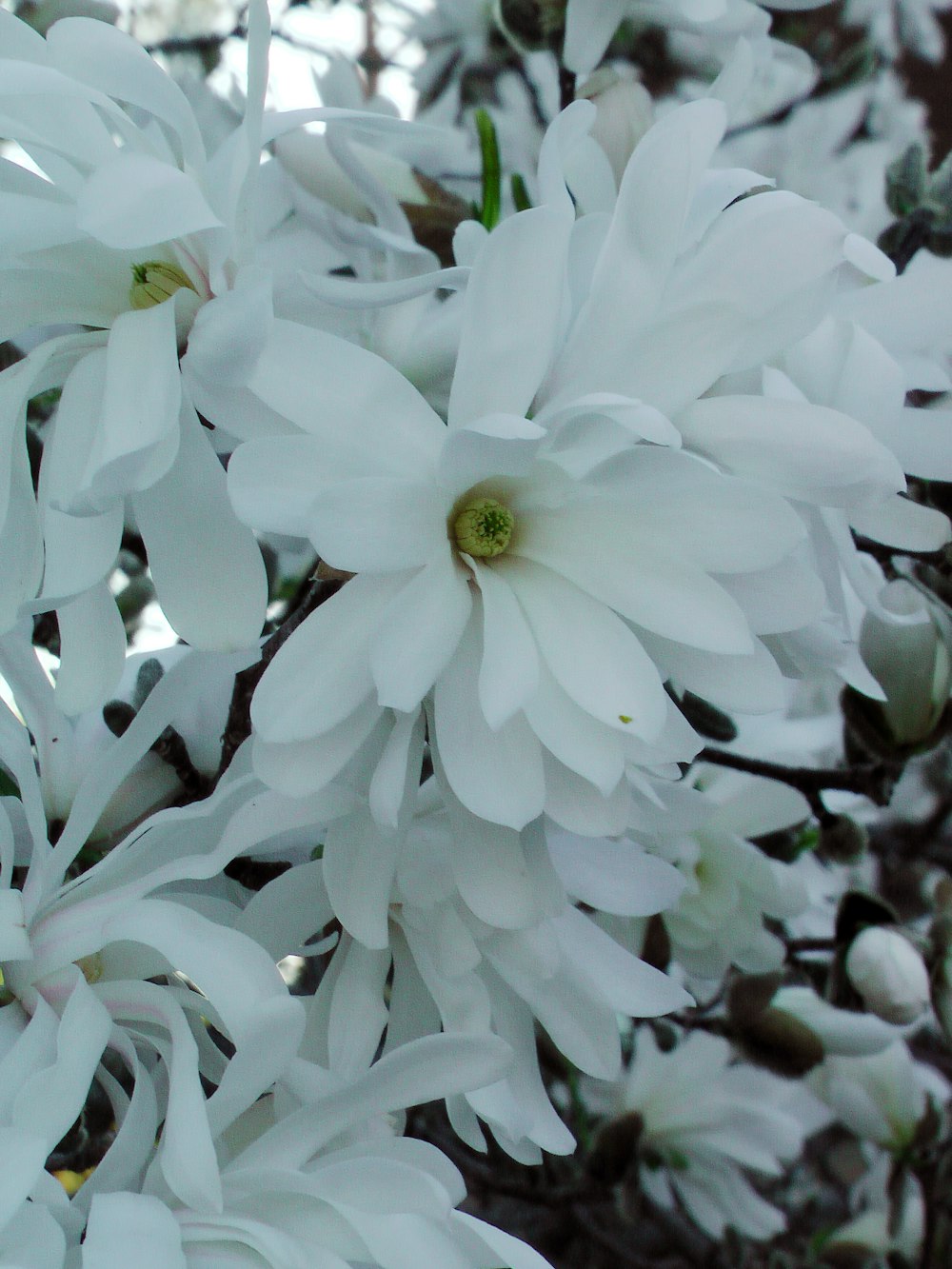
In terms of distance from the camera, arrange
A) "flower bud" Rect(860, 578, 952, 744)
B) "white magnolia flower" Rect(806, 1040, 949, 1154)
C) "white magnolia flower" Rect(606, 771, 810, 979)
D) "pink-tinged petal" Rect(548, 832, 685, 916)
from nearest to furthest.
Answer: "pink-tinged petal" Rect(548, 832, 685, 916)
"flower bud" Rect(860, 578, 952, 744)
"white magnolia flower" Rect(606, 771, 810, 979)
"white magnolia flower" Rect(806, 1040, 949, 1154)

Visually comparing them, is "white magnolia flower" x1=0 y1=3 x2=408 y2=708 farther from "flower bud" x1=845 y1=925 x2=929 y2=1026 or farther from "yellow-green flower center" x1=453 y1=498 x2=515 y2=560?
"flower bud" x1=845 y1=925 x2=929 y2=1026

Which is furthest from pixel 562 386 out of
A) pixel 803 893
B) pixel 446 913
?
pixel 803 893

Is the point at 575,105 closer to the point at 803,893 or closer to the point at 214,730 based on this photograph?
the point at 214,730

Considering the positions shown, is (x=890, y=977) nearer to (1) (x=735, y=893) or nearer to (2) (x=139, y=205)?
(1) (x=735, y=893)

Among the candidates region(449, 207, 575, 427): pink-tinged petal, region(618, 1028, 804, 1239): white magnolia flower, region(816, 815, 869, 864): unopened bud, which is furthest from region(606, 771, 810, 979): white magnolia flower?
region(449, 207, 575, 427): pink-tinged petal

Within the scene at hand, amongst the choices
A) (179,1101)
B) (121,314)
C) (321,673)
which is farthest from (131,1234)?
(121,314)

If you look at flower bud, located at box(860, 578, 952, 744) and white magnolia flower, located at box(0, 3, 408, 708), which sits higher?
white magnolia flower, located at box(0, 3, 408, 708)

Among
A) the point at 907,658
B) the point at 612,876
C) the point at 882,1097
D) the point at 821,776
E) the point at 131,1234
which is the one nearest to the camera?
the point at 131,1234
